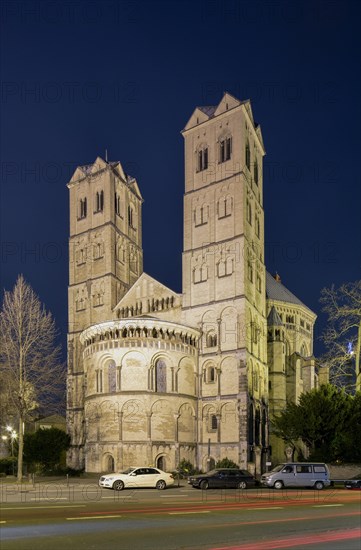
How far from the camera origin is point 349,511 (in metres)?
21.1

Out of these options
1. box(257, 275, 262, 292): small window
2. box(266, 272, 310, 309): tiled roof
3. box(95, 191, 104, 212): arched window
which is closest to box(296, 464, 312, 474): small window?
box(257, 275, 262, 292): small window

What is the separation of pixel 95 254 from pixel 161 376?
2139cm

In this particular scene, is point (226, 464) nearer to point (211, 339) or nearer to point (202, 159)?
point (211, 339)

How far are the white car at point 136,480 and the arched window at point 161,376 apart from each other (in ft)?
64.9

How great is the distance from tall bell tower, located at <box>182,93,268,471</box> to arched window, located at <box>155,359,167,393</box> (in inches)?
169

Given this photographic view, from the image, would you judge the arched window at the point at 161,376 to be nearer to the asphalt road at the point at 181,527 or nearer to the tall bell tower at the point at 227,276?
the tall bell tower at the point at 227,276

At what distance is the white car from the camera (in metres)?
35.8

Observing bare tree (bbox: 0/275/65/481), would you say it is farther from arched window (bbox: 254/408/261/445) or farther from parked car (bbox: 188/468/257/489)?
arched window (bbox: 254/408/261/445)

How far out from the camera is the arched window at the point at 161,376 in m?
57.5

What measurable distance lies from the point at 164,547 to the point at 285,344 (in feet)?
200

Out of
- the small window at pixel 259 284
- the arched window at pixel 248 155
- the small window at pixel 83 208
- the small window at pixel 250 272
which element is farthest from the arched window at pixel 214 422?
the small window at pixel 83 208

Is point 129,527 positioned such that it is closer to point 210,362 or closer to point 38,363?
point 38,363

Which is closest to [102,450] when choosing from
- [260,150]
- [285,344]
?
[285,344]

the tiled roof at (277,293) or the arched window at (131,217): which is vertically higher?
the arched window at (131,217)
